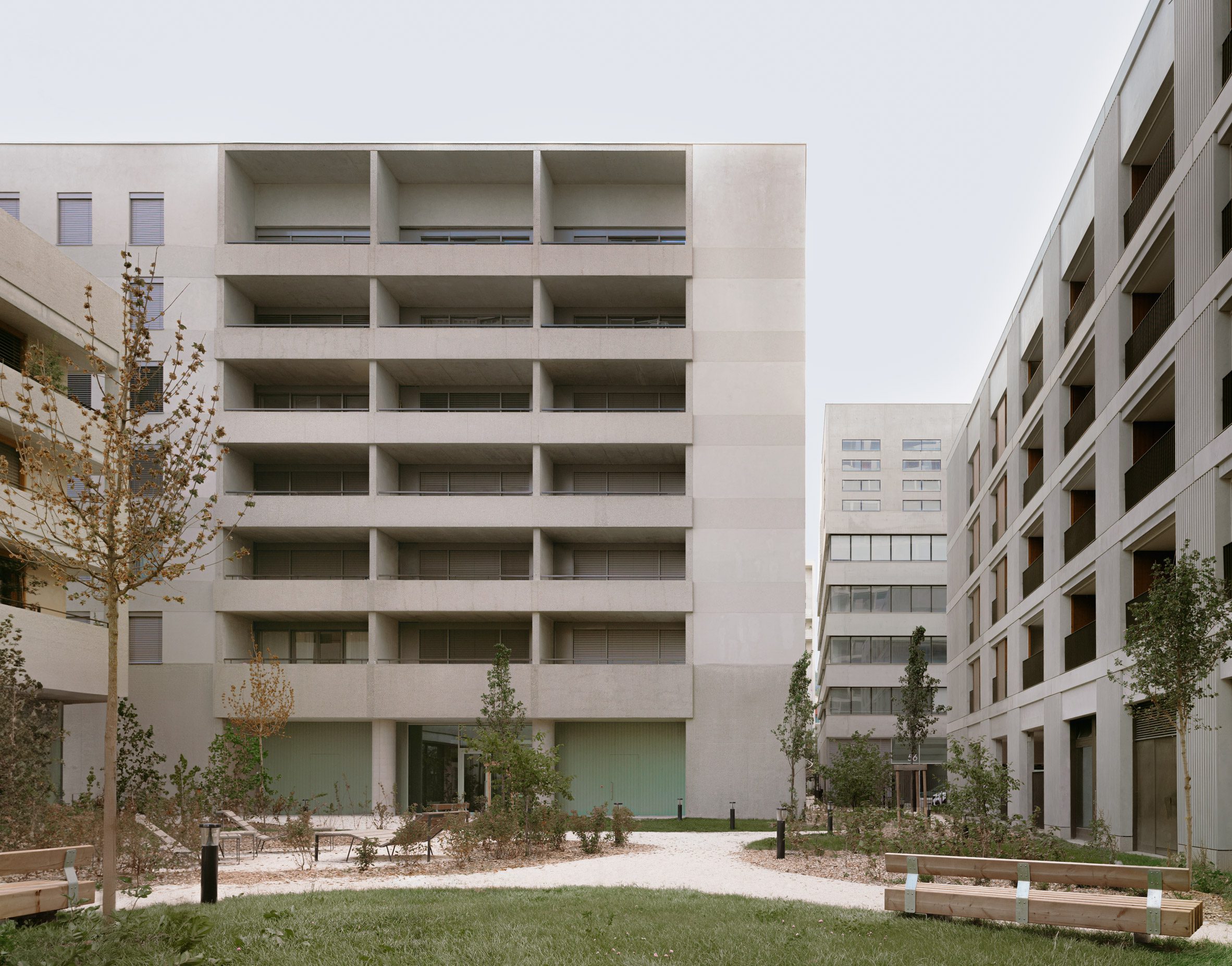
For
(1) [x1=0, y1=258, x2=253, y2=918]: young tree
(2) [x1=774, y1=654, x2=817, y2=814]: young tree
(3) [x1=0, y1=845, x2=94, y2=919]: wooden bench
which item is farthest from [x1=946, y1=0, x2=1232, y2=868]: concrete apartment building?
(3) [x1=0, y1=845, x2=94, y2=919]: wooden bench

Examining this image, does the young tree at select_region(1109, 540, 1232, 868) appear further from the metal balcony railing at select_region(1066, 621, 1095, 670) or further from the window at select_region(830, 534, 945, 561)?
the window at select_region(830, 534, 945, 561)

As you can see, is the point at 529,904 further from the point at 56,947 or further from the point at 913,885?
the point at 56,947

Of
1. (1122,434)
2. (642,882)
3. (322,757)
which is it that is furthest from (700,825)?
(642,882)

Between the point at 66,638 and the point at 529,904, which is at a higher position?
the point at 66,638

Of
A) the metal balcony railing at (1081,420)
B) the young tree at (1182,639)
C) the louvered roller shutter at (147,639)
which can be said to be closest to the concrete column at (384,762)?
the louvered roller shutter at (147,639)

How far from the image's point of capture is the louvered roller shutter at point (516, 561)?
4312cm

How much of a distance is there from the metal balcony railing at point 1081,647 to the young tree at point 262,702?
2229 centimetres

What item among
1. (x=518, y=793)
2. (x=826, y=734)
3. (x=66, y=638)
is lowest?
(x=826, y=734)

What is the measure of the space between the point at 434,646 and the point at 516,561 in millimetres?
4307

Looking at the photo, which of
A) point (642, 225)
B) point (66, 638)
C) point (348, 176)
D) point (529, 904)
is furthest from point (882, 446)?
point (529, 904)

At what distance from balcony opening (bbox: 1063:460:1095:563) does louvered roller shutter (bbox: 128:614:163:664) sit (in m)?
29.1

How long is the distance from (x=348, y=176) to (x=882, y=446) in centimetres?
5318

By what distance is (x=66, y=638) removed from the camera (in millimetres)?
28844

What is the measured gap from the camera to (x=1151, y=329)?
23484mm
